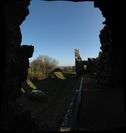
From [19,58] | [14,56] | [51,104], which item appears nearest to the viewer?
[14,56]

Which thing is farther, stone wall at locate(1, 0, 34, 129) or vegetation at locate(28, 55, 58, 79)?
vegetation at locate(28, 55, 58, 79)

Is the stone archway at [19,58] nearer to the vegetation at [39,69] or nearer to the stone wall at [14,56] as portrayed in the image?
the stone wall at [14,56]

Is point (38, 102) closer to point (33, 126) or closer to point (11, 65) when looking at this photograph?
point (33, 126)

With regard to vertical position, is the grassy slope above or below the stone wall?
below

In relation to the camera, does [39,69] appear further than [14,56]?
Yes

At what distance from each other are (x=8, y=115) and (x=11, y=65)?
152 cm

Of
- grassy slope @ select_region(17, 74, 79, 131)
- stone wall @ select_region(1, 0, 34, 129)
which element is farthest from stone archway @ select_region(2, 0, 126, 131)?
grassy slope @ select_region(17, 74, 79, 131)

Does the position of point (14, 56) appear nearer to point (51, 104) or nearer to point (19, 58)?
point (19, 58)

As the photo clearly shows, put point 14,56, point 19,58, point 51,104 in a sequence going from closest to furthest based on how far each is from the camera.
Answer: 1. point 14,56
2. point 19,58
3. point 51,104

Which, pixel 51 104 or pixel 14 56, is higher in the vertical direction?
pixel 14 56

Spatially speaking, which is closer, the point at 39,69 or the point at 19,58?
the point at 19,58

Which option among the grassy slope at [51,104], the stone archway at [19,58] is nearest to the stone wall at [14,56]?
A: the stone archway at [19,58]

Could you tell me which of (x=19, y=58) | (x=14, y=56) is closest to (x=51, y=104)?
(x=19, y=58)

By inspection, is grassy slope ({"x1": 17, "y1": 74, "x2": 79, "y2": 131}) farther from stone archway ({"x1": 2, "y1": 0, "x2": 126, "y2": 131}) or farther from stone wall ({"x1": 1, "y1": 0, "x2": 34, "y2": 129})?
stone archway ({"x1": 2, "y1": 0, "x2": 126, "y2": 131})
